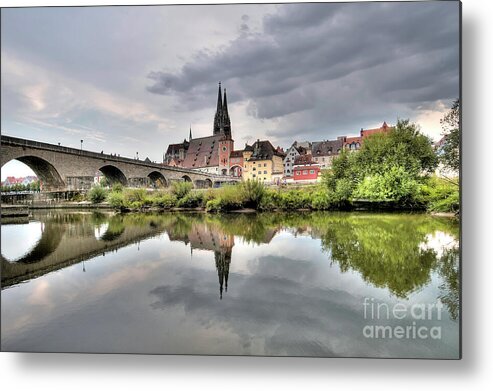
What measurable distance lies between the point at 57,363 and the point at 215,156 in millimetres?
4283

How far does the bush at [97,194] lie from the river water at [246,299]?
298 inches

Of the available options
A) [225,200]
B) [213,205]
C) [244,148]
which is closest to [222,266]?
[244,148]

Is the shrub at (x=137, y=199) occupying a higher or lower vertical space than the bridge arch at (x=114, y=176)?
lower

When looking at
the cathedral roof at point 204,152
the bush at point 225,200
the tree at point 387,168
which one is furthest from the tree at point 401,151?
the bush at point 225,200

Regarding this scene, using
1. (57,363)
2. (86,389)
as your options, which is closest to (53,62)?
(57,363)

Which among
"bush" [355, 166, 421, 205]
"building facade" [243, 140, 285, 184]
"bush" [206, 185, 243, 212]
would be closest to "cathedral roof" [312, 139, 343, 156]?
"building facade" [243, 140, 285, 184]

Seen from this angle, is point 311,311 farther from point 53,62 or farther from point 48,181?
point 48,181

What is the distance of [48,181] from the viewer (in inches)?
351

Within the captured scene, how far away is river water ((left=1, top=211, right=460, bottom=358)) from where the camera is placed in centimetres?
248

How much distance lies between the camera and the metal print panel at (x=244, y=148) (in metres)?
2.60

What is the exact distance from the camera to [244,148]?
5.04 meters

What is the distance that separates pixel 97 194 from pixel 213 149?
8.71 metres

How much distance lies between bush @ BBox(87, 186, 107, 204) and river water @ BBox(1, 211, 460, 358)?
7569 millimetres

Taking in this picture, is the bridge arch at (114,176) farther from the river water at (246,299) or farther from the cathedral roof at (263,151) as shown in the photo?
the cathedral roof at (263,151)
